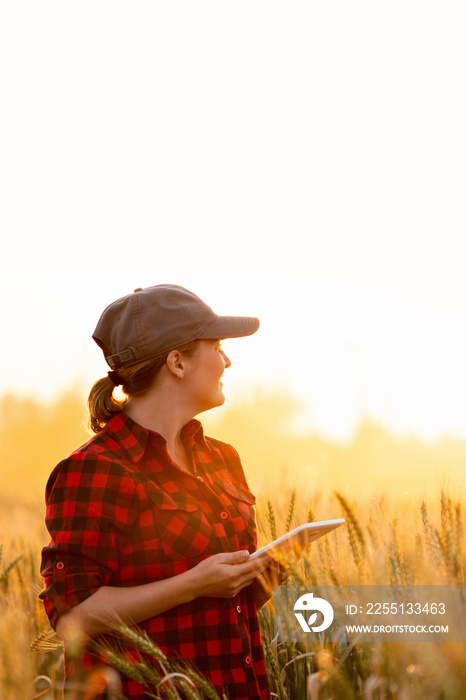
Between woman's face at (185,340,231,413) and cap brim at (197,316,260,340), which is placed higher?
cap brim at (197,316,260,340)

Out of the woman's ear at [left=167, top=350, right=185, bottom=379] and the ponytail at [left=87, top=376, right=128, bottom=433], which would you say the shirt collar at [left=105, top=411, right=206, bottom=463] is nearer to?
the ponytail at [left=87, top=376, right=128, bottom=433]

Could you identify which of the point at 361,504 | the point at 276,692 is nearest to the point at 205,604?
the point at 276,692

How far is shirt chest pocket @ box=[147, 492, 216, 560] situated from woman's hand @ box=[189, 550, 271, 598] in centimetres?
8

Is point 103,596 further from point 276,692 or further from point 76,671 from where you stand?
point 276,692

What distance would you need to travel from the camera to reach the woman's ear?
250 centimetres

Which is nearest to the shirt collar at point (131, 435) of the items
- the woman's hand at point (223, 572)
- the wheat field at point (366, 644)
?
the woman's hand at point (223, 572)

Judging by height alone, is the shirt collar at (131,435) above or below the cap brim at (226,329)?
below

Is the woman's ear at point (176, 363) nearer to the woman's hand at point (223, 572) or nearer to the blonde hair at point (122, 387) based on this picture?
the blonde hair at point (122, 387)

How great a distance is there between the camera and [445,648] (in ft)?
4.58

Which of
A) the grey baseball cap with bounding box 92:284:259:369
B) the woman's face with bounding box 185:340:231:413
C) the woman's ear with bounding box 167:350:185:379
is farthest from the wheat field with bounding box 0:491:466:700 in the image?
the grey baseball cap with bounding box 92:284:259:369

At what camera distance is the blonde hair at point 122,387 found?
250 centimetres

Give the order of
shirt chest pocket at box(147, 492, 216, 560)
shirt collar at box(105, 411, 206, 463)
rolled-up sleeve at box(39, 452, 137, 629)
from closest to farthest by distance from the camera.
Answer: rolled-up sleeve at box(39, 452, 137, 629)
shirt chest pocket at box(147, 492, 216, 560)
shirt collar at box(105, 411, 206, 463)

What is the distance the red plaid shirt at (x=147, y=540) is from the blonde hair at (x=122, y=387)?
5.0 inches

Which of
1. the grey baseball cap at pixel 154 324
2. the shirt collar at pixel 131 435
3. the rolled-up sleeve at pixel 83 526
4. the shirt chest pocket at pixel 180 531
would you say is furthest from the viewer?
the grey baseball cap at pixel 154 324
